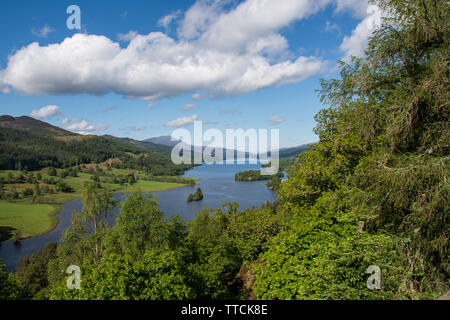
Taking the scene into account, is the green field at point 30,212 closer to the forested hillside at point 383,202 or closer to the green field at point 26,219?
the green field at point 26,219

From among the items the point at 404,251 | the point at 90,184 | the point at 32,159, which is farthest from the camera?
the point at 32,159

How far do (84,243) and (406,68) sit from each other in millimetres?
26766

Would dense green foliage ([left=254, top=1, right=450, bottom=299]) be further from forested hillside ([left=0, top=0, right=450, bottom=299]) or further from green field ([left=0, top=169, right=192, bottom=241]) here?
green field ([left=0, top=169, right=192, bottom=241])

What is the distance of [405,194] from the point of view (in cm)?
541

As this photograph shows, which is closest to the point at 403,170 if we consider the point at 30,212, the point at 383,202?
the point at 383,202

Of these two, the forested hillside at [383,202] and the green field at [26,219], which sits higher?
the forested hillside at [383,202]

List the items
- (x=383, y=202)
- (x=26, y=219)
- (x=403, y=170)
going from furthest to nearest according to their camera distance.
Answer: (x=26, y=219), (x=383, y=202), (x=403, y=170)

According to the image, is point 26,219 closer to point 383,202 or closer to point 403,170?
point 383,202

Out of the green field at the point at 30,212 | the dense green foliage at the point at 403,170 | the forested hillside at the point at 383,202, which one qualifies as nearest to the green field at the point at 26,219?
the green field at the point at 30,212

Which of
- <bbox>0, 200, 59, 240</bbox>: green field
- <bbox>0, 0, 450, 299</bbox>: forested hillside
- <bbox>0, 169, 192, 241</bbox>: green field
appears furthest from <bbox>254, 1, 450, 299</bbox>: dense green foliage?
<bbox>0, 200, 59, 240</bbox>: green field

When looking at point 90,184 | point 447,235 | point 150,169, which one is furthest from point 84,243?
point 150,169
